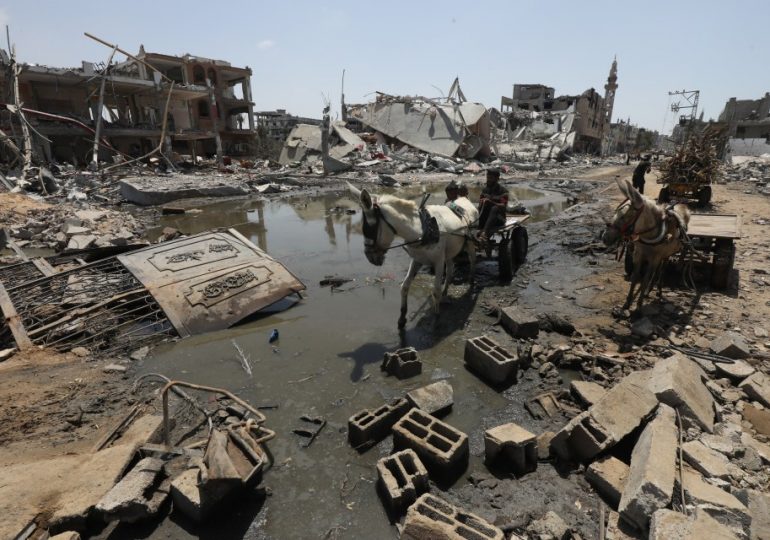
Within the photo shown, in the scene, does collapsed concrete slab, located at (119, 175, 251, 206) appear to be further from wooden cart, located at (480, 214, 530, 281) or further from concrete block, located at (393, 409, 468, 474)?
concrete block, located at (393, 409, 468, 474)

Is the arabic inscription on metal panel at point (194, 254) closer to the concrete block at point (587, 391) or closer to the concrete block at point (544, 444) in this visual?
the concrete block at point (544, 444)

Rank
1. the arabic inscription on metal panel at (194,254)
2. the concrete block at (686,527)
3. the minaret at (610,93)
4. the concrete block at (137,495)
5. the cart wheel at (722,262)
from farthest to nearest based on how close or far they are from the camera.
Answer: the minaret at (610,93) → the cart wheel at (722,262) → the arabic inscription on metal panel at (194,254) → the concrete block at (137,495) → the concrete block at (686,527)

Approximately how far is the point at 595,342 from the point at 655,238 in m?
1.72

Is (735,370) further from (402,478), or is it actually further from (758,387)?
(402,478)

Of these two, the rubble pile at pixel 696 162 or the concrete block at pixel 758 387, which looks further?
the rubble pile at pixel 696 162

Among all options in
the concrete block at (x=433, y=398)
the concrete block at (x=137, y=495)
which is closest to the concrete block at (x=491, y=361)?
the concrete block at (x=433, y=398)

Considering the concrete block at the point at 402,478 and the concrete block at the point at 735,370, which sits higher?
the concrete block at the point at 735,370

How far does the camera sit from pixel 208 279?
19.3ft

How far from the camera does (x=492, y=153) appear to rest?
37.5m

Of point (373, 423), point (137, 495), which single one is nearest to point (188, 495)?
point (137, 495)

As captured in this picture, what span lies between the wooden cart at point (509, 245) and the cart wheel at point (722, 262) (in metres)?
3.26

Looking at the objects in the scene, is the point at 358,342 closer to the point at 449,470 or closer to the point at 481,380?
the point at 481,380

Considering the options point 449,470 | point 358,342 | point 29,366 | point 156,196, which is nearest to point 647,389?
point 449,470

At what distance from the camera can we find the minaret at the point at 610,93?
60.3 metres
